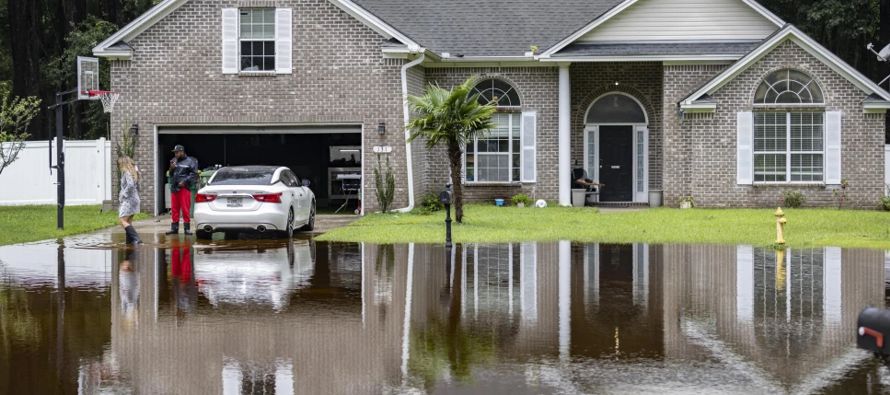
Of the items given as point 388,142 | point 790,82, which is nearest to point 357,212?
point 388,142

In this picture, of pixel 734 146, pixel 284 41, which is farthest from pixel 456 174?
pixel 734 146

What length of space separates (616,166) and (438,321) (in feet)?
70.7

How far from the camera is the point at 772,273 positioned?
660 inches

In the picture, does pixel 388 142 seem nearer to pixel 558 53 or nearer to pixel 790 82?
pixel 558 53

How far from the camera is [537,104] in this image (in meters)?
31.8

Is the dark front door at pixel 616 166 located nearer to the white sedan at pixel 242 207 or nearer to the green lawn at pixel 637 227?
the green lawn at pixel 637 227

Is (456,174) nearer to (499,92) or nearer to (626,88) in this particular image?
(499,92)

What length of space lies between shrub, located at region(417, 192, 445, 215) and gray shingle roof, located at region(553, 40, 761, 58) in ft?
14.7

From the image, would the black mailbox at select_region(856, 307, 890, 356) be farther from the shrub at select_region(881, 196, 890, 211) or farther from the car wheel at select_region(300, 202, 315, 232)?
the shrub at select_region(881, 196, 890, 211)

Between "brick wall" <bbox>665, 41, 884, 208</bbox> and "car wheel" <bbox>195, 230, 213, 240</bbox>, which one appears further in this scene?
"brick wall" <bbox>665, 41, 884, 208</bbox>

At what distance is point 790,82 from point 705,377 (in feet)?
70.9

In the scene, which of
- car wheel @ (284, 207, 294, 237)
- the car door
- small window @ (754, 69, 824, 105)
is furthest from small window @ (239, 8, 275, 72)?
small window @ (754, 69, 824, 105)

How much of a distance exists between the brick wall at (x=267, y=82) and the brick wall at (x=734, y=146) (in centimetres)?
677

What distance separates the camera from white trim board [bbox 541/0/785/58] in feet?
100
